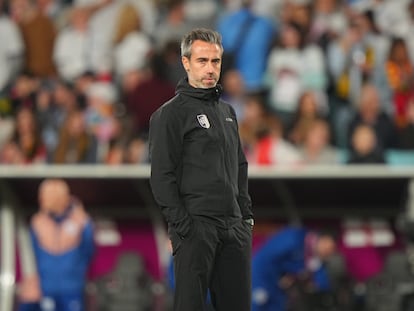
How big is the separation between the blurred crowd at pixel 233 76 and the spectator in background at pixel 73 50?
0.6 inches

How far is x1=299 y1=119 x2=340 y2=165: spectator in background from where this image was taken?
11.5 m

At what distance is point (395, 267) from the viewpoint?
10.5 meters

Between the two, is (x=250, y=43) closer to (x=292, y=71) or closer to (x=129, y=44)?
(x=292, y=71)

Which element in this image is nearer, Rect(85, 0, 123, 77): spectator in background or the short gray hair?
the short gray hair

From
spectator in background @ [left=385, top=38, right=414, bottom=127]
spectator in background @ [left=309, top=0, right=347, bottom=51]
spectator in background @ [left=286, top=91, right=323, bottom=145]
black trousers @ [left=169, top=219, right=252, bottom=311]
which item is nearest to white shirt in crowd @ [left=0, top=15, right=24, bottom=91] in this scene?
spectator in background @ [left=309, top=0, right=347, bottom=51]

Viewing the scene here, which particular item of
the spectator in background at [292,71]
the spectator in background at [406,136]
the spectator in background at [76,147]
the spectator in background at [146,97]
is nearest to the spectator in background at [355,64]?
the spectator in background at [292,71]

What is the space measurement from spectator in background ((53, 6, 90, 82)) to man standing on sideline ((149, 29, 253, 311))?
26.9 ft

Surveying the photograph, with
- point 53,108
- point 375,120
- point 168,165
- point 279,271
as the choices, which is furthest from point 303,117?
point 168,165

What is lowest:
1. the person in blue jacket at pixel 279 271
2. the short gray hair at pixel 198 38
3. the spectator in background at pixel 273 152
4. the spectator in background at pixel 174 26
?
the person in blue jacket at pixel 279 271

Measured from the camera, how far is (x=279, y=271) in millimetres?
10328

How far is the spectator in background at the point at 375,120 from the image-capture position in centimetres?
1162

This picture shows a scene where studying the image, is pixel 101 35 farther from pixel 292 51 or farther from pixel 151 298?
pixel 151 298

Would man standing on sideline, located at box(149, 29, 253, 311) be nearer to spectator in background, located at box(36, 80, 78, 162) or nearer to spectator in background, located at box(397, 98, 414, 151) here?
spectator in background, located at box(397, 98, 414, 151)

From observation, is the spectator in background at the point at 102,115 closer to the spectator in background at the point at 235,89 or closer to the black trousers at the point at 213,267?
the spectator in background at the point at 235,89
